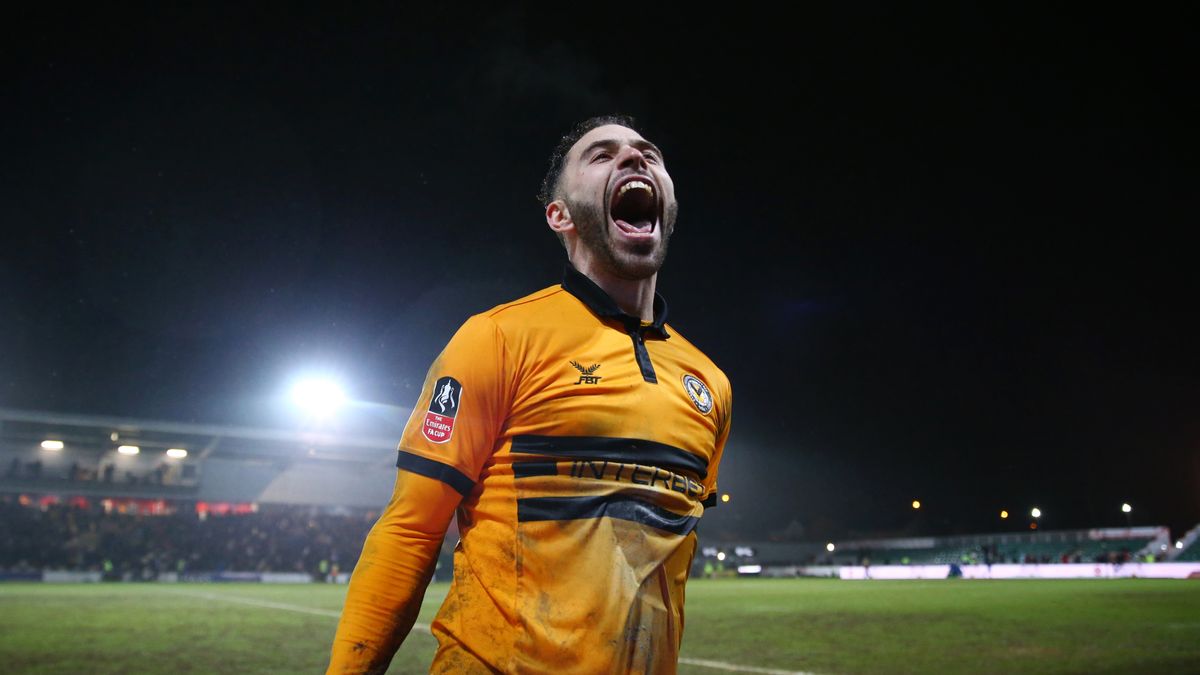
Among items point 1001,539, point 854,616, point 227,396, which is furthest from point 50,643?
point 1001,539

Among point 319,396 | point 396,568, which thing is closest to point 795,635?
point 396,568

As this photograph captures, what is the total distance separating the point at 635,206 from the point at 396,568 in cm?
124

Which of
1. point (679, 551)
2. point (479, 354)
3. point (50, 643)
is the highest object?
point (479, 354)

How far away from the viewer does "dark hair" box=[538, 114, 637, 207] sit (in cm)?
282

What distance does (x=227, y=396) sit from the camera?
46.0 m

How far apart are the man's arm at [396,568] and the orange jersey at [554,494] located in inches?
1.2

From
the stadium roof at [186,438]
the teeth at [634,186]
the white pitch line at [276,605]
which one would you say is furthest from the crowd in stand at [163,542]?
the teeth at [634,186]

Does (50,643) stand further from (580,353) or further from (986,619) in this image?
(986,619)

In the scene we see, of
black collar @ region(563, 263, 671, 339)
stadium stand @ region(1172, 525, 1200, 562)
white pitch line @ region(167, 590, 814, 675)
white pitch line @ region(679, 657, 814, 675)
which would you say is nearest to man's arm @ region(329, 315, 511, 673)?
black collar @ region(563, 263, 671, 339)

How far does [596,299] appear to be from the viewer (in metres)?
2.36

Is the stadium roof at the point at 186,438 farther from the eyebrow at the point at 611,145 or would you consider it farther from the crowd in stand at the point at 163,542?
the eyebrow at the point at 611,145

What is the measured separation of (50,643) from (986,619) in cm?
1630

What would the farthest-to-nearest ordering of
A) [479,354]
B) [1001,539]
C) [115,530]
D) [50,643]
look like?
[1001,539] → [115,530] → [50,643] → [479,354]

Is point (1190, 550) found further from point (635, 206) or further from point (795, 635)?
point (635, 206)
